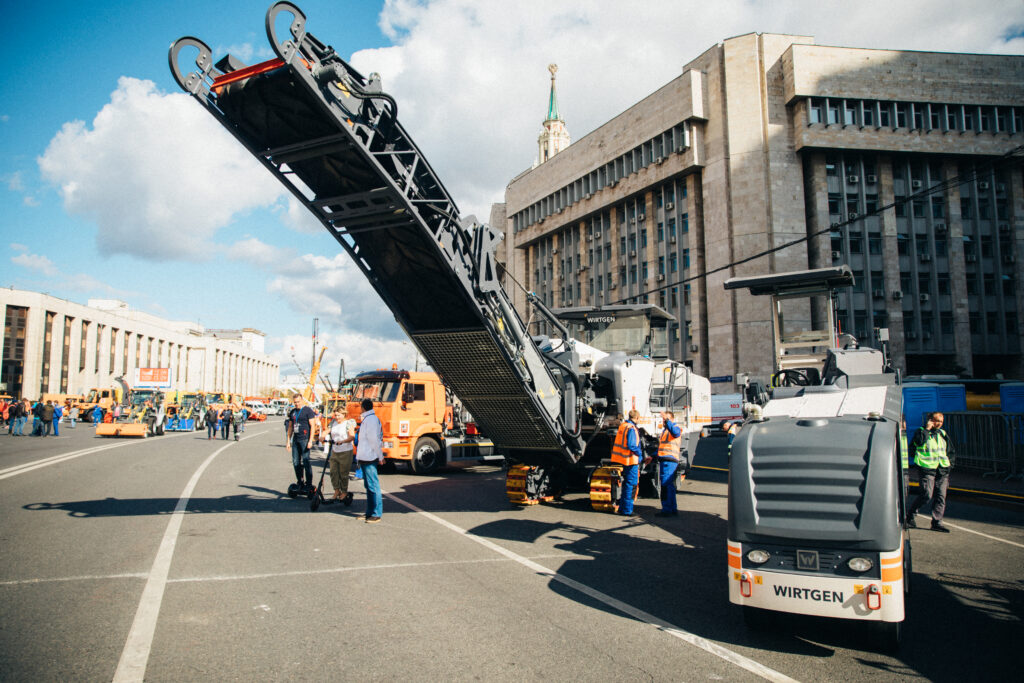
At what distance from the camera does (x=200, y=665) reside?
13.0 feet

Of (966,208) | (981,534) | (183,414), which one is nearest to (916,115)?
(966,208)

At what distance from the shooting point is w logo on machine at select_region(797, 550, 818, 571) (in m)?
4.19

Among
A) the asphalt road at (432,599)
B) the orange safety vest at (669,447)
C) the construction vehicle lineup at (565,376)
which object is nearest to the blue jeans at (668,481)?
the orange safety vest at (669,447)

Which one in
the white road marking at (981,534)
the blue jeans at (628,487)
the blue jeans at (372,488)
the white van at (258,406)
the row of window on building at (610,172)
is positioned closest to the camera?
the white road marking at (981,534)

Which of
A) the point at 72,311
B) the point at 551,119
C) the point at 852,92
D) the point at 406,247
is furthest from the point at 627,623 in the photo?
the point at 551,119

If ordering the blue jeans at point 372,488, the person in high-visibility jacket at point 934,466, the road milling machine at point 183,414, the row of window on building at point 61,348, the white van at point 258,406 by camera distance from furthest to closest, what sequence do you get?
the white van at point 258,406
the row of window on building at point 61,348
the road milling machine at point 183,414
the blue jeans at point 372,488
the person in high-visibility jacket at point 934,466

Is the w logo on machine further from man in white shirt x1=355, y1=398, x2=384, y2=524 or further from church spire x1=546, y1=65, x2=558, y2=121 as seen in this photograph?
church spire x1=546, y1=65, x2=558, y2=121

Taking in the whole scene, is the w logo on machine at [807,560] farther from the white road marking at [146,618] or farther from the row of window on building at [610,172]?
the row of window on building at [610,172]

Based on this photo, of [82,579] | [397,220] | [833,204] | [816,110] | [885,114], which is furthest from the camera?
[833,204]

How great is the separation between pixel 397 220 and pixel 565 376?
4.12 metres

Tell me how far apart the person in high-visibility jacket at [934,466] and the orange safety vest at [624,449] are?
391 cm

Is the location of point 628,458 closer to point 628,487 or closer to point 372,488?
point 628,487

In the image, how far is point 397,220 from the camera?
7.16 meters

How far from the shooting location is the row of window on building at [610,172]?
44.8m
